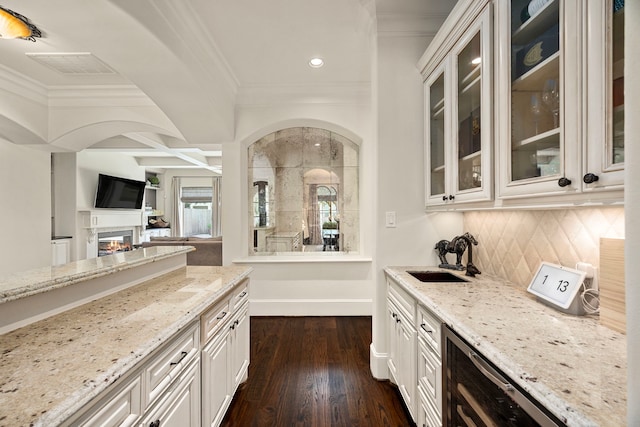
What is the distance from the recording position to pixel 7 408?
624 mm

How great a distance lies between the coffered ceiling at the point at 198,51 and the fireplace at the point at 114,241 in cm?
395

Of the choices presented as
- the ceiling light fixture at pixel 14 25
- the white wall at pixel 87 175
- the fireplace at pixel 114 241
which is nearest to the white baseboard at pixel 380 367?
the ceiling light fixture at pixel 14 25

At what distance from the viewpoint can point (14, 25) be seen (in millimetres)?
2223

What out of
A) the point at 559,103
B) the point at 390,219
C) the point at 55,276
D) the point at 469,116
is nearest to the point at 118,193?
the point at 55,276

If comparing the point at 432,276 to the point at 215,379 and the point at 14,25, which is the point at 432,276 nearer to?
the point at 215,379

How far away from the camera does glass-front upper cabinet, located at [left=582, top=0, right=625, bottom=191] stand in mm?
819

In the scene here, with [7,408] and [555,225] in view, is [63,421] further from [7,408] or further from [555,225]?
[555,225]

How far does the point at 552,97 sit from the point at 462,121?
676 millimetres

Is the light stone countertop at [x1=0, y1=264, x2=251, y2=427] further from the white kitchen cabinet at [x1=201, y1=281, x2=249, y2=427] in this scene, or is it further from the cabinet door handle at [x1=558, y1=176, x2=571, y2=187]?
the cabinet door handle at [x1=558, y1=176, x2=571, y2=187]

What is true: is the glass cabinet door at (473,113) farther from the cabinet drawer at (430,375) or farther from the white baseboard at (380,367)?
the white baseboard at (380,367)

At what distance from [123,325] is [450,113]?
2.04 meters

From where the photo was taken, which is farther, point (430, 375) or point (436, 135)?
point (436, 135)

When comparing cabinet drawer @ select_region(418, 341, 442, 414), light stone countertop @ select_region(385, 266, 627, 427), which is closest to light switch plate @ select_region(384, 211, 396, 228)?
light stone countertop @ select_region(385, 266, 627, 427)

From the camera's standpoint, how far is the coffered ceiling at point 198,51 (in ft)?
5.97
